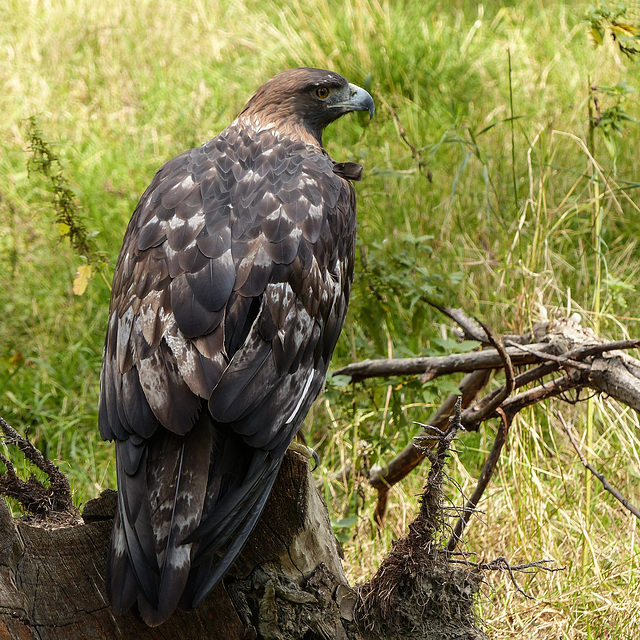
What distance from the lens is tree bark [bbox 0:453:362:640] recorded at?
1861mm

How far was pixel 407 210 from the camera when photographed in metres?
5.02

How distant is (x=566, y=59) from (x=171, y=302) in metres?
5.13

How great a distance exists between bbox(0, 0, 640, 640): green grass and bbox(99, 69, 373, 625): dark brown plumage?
0.82m

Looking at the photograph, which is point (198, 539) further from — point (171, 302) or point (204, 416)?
point (171, 302)

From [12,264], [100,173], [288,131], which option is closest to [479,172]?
[288,131]

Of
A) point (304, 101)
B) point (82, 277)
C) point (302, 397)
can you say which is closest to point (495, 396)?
point (302, 397)

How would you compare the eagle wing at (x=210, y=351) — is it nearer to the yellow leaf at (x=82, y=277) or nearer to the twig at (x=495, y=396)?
the twig at (x=495, y=396)

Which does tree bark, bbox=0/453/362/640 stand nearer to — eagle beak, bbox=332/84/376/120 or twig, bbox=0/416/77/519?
twig, bbox=0/416/77/519

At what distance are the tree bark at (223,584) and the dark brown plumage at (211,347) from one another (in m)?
0.10

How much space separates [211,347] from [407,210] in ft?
10.0

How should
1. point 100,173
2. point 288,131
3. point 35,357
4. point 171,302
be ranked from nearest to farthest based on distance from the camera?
point 171,302, point 288,131, point 35,357, point 100,173

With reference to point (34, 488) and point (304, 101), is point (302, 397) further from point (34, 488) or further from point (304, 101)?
point (304, 101)

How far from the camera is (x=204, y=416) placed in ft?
6.80

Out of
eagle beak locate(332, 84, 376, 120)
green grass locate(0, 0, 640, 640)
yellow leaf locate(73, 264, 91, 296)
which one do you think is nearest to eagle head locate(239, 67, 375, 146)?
eagle beak locate(332, 84, 376, 120)
